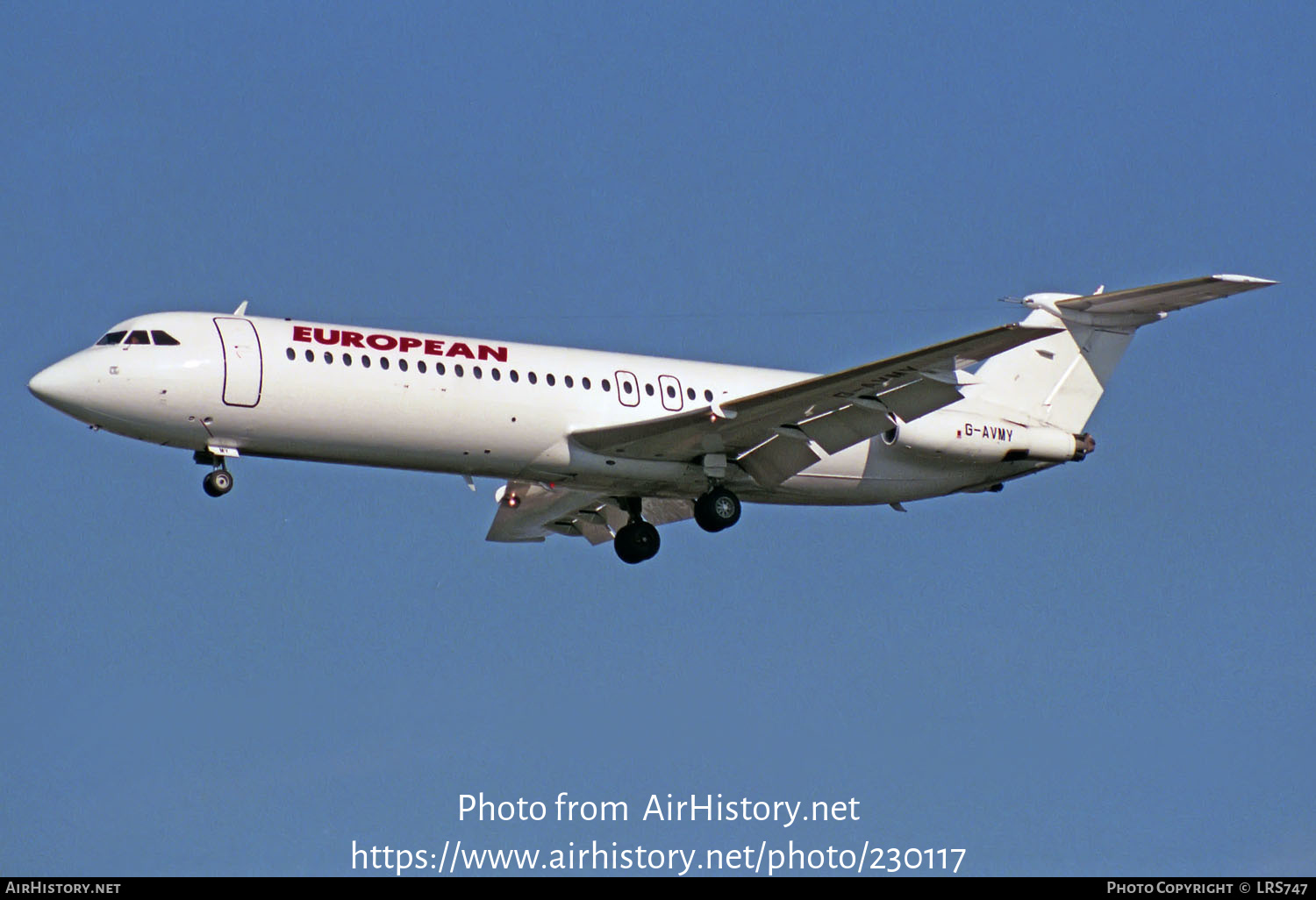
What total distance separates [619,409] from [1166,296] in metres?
9.04

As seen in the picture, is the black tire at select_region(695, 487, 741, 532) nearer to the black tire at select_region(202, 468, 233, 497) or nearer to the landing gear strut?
the landing gear strut

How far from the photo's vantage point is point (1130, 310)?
1330 inches

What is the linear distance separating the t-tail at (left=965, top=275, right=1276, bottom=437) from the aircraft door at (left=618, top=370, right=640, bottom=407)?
5949mm

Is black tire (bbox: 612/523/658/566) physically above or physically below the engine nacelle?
below

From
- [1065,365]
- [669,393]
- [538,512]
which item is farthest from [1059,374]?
[538,512]

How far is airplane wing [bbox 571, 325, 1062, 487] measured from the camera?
28.7 metres

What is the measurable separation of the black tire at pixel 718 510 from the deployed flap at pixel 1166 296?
7.05 metres

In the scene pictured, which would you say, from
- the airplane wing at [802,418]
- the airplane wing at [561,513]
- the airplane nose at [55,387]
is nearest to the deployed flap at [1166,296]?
the airplane wing at [802,418]

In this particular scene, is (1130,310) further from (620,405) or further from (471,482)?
(471,482)

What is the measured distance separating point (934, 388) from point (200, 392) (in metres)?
10.5

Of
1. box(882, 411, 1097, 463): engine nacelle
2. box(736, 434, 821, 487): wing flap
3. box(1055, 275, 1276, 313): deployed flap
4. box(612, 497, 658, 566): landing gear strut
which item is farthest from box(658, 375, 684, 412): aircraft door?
box(1055, 275, 1276, 313): deployed flap

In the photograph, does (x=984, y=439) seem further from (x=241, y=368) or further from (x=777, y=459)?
(x=241, y=368)
